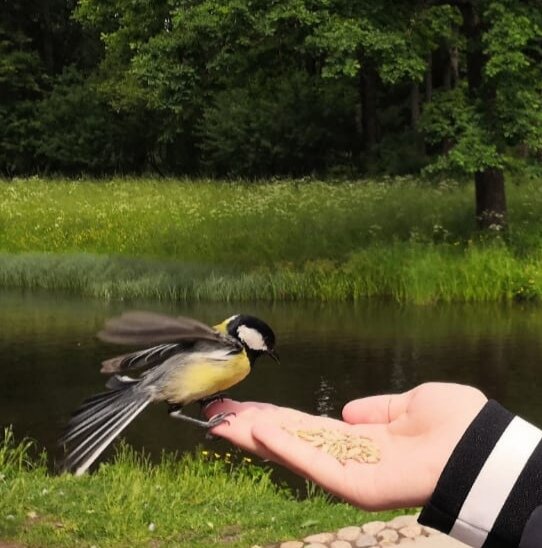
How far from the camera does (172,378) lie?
207 centimetres

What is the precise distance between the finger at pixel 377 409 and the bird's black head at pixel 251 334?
0.26 metres

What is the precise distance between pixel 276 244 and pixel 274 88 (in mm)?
4865

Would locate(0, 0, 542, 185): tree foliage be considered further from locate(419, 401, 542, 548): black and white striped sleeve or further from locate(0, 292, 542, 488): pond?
locate(419, 401, 542, 548): black and white striped sleeve

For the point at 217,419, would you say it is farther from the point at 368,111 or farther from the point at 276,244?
the point at 368,111

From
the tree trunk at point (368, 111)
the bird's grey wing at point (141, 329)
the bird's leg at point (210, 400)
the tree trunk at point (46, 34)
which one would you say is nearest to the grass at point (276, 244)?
the tree trunk at point (368, 111)

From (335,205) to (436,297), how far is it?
17.2ft

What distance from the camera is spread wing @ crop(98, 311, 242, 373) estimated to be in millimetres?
1746

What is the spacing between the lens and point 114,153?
1398 inches

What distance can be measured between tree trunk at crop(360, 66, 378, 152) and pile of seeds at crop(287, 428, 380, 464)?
27040mm

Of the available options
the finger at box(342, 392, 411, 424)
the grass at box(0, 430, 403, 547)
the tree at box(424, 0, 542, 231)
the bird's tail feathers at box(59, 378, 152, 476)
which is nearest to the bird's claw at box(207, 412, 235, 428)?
the bird's tail feathers at box(59, 378, 152, 476)

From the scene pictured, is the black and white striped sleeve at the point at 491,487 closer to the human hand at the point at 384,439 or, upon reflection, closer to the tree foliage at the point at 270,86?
the human hand at the point at 384,439

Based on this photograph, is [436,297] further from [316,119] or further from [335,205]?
[316,119]

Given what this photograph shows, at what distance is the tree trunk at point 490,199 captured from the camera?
1591 centimetres

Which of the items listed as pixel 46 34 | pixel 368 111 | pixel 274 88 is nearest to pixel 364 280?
pixel 274 88
